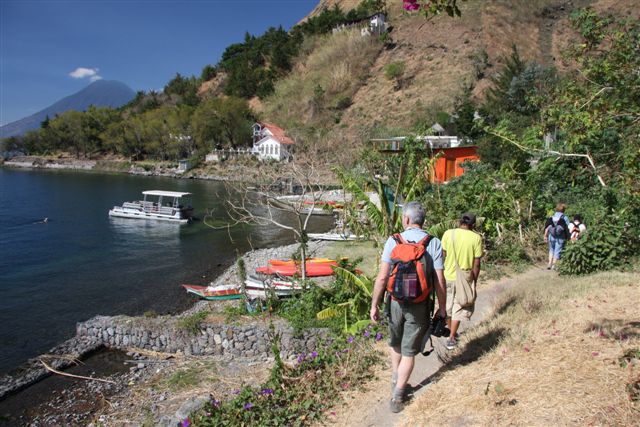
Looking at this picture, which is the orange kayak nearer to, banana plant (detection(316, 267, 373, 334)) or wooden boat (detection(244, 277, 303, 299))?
wooden boat (detection(244, 277, 303, 299))

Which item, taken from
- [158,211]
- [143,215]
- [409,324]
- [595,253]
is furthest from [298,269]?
[143,215]

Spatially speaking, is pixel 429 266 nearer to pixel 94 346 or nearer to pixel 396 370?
pixel 396 370

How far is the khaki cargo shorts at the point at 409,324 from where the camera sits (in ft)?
13.0

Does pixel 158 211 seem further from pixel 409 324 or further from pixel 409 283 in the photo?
pixel 409 283

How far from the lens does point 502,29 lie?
66.8m

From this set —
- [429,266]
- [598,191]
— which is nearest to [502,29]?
[598,191]

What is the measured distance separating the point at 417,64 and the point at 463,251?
67.4m

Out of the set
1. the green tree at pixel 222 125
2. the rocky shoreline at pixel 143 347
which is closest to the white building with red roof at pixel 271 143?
the green tree at pixel 222 125

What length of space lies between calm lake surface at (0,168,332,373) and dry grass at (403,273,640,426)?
1180 cm

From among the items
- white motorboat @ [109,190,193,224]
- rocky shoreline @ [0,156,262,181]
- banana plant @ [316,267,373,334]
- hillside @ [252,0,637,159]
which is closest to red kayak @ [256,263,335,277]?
banana plant @ [316,267,373,334]

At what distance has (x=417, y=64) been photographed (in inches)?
2621

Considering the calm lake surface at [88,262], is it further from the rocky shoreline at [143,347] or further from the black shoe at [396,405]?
the black shoe at [396,405]

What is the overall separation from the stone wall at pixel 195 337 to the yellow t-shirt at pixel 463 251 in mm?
3908

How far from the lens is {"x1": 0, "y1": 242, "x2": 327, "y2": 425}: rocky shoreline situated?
29.4 feet
